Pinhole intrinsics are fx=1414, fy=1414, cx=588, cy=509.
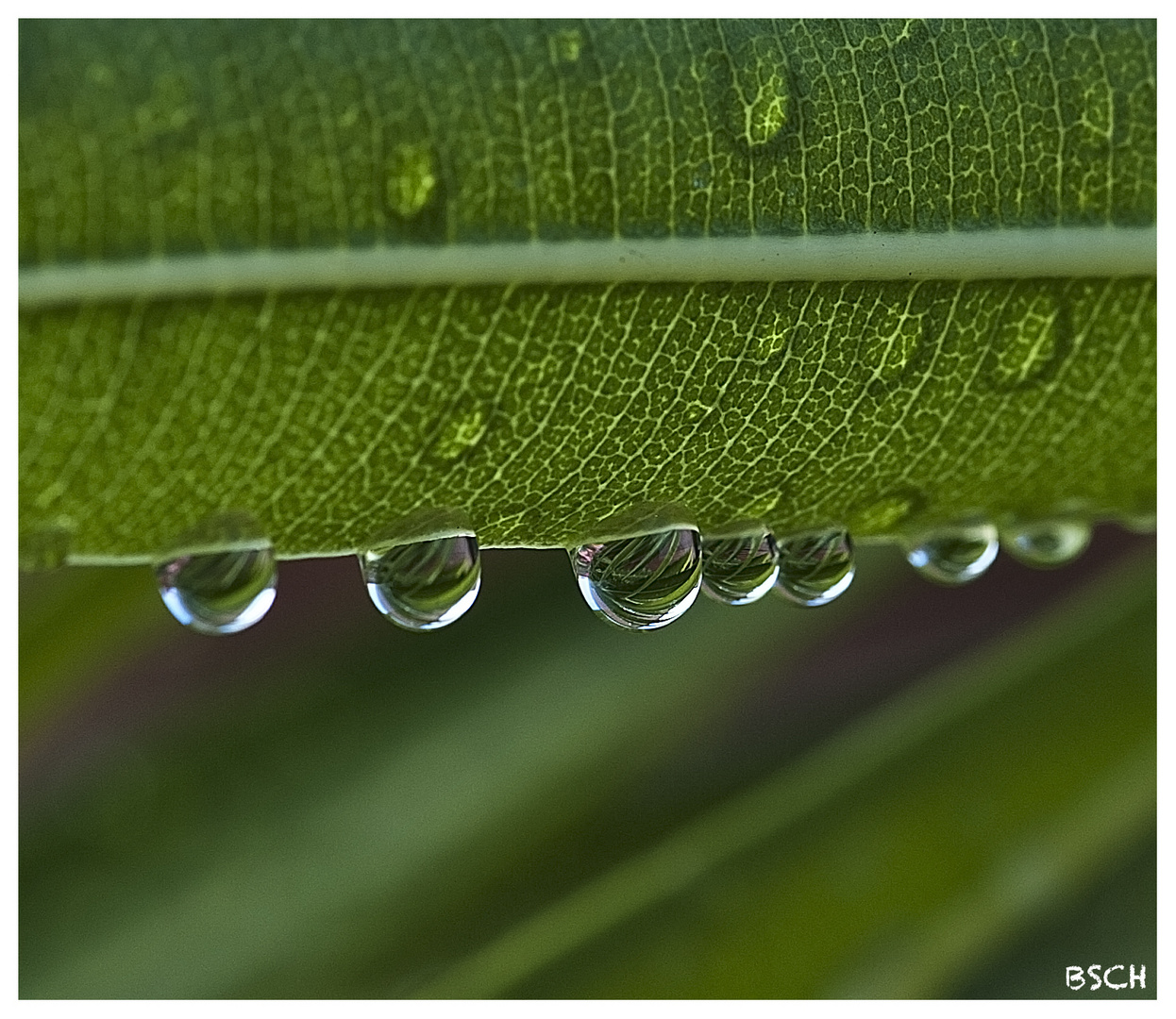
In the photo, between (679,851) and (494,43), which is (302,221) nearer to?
(494,43)

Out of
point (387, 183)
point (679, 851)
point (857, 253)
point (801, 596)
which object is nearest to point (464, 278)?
point (387, 183)

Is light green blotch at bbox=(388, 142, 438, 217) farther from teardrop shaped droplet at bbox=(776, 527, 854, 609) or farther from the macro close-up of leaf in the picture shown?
teardrop shaped droplet at bbox=(776, 527, 854, 609)

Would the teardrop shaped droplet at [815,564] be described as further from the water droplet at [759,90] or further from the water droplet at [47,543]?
the water droplet at [47,543]

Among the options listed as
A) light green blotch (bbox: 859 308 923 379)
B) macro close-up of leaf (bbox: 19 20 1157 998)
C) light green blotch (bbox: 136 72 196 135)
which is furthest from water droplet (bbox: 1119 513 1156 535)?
light green blotch (bbox: 136 72 196 135)

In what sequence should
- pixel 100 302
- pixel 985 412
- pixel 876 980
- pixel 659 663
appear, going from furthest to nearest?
pixel 659 663, pixel 876 980, pixel 985 412, pixel 100 302

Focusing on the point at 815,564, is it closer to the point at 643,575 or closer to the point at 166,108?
the point at 643,575
